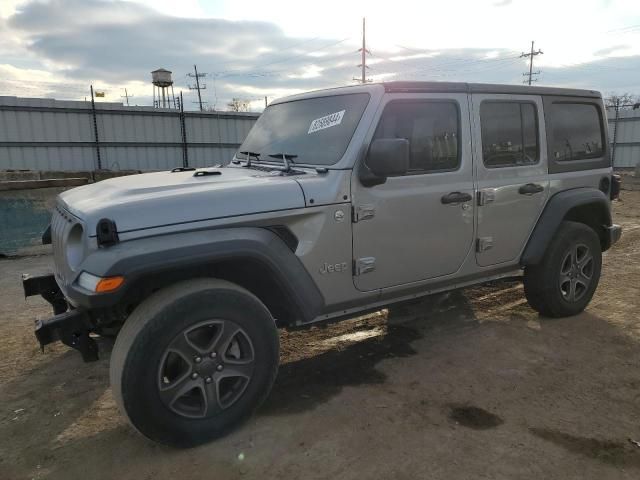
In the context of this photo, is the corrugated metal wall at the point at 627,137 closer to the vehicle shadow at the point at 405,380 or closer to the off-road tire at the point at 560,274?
the off-road tire at the point at 560,274

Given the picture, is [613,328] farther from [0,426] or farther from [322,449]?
[0,426]

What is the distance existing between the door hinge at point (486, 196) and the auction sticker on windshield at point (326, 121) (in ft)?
4.16

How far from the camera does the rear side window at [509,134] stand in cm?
394

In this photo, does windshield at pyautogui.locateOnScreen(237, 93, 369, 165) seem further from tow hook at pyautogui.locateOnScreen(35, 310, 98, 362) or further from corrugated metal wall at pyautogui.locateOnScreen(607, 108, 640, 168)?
corrugated metal wall at pyautogui.locateOnScreen(607, 108, 640, 168)

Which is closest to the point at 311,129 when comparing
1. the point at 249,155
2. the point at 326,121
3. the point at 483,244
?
the point at 326,121

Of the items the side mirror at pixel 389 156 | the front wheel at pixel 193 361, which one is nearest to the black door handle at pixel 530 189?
the side mirror at pixel 389 156

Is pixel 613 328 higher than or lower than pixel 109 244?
lower

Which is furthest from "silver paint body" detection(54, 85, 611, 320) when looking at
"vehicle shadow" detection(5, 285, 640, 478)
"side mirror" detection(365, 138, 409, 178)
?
"vehicle shadow" detection(5, 285, 640, 478)

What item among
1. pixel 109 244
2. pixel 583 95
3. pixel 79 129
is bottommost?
pixel 109 244

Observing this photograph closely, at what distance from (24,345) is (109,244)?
2492mm

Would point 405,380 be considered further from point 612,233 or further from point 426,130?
point 612,233

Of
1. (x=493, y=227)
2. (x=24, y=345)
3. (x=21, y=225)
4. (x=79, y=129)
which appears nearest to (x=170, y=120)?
(x=79, y=129)

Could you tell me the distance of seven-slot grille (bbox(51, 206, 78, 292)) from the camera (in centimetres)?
280

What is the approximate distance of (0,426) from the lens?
3084 mm
